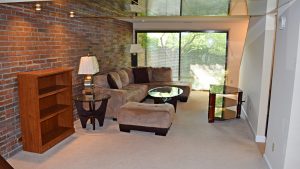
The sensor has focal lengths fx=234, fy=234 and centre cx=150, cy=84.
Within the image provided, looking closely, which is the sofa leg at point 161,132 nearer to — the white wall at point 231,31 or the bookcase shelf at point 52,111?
the bookcase shelf at point 52,111

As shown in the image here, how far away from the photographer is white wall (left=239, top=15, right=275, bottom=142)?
11.9 ft

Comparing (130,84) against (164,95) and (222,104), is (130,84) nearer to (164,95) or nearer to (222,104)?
(164,95)

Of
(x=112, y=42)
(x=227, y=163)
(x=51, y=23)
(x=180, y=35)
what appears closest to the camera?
(x=227, y=163)

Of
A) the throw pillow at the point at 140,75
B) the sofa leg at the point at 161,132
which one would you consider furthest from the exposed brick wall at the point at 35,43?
the sofa leg at the point at 161,132

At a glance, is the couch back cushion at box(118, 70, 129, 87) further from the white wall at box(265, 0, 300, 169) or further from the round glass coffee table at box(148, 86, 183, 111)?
the white wall at box(265, 0, 300, 169)

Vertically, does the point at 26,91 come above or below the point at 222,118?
above

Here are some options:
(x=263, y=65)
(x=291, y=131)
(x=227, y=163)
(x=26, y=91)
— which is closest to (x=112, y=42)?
(x=26, y=91)

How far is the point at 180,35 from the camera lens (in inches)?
317

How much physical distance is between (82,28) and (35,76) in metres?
2.08

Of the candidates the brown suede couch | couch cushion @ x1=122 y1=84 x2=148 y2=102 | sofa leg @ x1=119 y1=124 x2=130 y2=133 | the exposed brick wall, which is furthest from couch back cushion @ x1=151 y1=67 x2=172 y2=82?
sofa leg @ x1=119 y1=124 x2=130 y2=133

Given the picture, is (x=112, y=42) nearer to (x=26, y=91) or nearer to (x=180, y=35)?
(x=180, y=35)

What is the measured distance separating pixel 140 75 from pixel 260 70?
145 inches

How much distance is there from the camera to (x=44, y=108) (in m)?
3.75

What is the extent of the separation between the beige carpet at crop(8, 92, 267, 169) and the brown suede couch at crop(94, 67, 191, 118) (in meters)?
0.53
